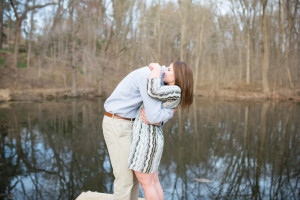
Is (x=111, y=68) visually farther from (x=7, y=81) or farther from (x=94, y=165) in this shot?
(x=94, y=165)

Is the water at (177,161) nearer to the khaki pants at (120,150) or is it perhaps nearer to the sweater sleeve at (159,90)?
the khaki pants at (120,150)

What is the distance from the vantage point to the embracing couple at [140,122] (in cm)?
206

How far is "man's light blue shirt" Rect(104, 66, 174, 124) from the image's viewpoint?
2.01 meters

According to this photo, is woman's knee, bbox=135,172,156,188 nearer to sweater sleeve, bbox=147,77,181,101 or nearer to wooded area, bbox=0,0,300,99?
sweater sleeve, bbox=147,77,181,101

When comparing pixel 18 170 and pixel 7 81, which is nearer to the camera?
pixel 18 170

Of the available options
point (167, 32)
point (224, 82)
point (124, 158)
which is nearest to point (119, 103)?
point (124, 158)

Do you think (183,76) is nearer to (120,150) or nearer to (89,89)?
(120,150)

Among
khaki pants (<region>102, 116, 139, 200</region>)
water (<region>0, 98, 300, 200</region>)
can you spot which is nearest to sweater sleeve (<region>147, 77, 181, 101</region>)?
khaki pants (<region>102, 116, 139, 200</region>)

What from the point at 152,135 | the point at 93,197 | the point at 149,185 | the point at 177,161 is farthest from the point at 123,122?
the point at 177,161

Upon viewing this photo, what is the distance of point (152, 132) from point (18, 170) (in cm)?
353

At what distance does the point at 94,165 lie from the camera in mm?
5047

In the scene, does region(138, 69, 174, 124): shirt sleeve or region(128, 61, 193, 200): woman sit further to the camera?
region(128, 61, 193, 200): woman

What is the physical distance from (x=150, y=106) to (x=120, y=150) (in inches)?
18.7

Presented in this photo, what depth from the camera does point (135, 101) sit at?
2.15 m
